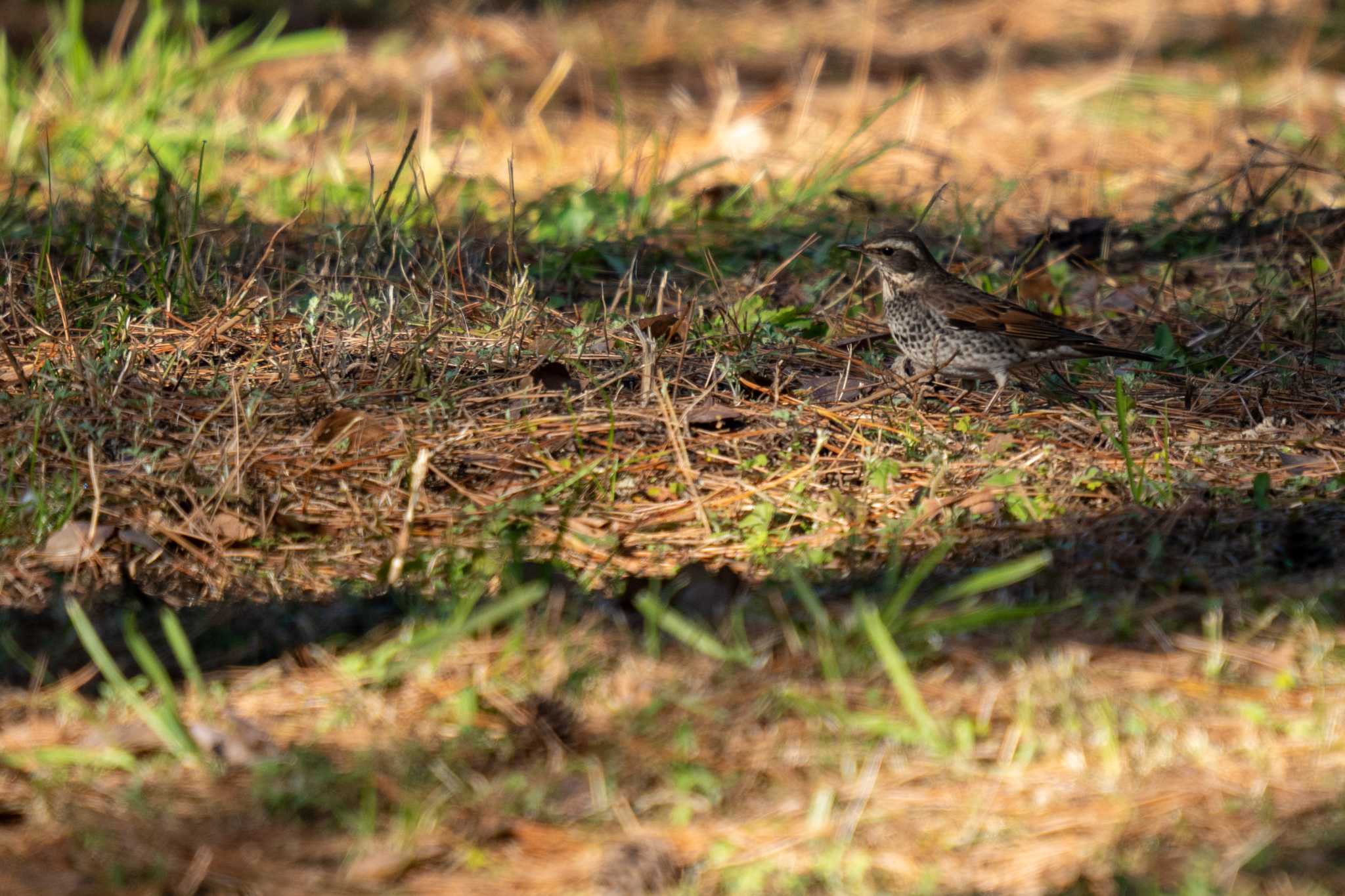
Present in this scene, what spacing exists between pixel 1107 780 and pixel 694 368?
2274 millimetres

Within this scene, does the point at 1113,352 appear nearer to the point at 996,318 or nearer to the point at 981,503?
the point at 996,318

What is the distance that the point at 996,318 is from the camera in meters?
4.87

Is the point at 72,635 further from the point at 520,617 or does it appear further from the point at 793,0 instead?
the point at 793,0

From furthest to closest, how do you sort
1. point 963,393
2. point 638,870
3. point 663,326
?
point 963,393 → point 663,326 → point 638,870

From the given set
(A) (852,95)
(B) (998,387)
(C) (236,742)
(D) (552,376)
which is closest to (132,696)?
(C) (236,742)

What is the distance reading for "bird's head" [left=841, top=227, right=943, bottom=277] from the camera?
17.0 ft

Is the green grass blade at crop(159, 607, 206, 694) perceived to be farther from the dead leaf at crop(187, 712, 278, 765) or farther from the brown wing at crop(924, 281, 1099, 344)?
the brown wing at crop(924, 281, 1099, 344)

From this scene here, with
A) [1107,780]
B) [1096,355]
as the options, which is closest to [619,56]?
[1096,355]

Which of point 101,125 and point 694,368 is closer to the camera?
point 694,368

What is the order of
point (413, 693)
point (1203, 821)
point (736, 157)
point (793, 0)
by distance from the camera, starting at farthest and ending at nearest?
point (793, 0) → point (736, 157) → point (413, 693) → point (1203, 821)

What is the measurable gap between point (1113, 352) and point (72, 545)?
10.9ft

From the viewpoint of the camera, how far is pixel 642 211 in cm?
632

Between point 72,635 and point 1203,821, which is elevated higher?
point 1203,821

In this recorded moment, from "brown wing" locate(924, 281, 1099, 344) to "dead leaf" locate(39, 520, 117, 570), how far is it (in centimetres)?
284
